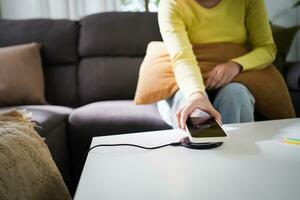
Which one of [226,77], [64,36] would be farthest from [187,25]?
[64,36]

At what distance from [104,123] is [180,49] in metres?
0.53

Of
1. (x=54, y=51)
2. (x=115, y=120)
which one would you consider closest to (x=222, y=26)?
(x=115, y=120)

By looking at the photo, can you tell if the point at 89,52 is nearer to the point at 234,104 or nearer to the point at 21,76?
the point at 21,76

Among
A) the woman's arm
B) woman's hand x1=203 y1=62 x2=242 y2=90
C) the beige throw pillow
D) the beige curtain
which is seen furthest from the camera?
the beige curtain

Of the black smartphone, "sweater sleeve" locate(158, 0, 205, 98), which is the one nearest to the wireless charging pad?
the black smartphone

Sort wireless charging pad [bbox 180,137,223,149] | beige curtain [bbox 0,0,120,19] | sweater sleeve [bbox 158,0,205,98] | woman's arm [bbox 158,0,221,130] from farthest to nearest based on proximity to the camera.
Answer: beige curtain [bbox 0,0,120,19] → sweater sleeve [bbox 158,0,205,98] → woman's arm [bbox 158,0,221,130] → wireless charging pad [bbox 180,137,223,149]

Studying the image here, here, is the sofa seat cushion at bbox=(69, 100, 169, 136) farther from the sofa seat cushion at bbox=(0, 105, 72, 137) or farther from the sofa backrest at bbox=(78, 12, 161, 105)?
the sofa backrest at bbox=(78, 12, 161, 105)

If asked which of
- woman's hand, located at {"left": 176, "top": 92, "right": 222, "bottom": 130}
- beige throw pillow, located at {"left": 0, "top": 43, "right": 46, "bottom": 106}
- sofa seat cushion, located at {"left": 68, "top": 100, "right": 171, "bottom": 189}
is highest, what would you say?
woman's hand, located at {"left": 176, "top": 92, "right": 222, "bottom": 130}

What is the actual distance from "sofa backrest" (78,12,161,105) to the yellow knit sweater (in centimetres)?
67

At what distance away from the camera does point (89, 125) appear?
1.48 m

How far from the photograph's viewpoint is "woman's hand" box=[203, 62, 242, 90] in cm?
111

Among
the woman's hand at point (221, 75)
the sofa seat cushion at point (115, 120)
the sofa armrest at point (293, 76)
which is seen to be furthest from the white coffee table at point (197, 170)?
the sofa armrest at point (293, 76)

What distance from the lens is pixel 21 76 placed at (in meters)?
1.75

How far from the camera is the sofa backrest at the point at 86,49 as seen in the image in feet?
6.17
